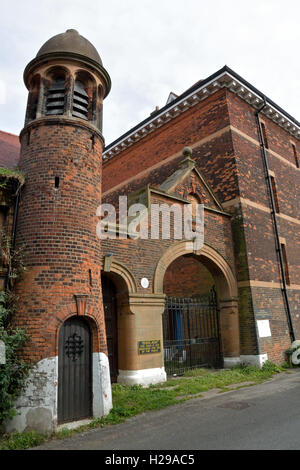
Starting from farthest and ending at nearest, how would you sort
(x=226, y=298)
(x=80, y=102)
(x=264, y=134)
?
1. (x=264, y=134)
2. (x=226, y=298)
3. (x=80, y=102)

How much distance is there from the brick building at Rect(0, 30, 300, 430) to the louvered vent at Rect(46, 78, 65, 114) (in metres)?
0.03

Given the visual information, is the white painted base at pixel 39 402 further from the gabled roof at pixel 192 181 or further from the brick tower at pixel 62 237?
the gabled roof at pixel 192 181

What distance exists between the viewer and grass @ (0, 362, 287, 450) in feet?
18.1

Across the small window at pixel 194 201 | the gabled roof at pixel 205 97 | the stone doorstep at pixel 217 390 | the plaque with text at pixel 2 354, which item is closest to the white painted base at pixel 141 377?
the stone doorstep at pixel 217 390

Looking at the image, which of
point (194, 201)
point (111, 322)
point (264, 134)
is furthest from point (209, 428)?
point (264, 134)

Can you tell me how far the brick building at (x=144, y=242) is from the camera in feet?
21.8

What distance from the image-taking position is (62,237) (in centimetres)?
700

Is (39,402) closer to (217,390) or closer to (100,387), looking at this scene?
(100,387)

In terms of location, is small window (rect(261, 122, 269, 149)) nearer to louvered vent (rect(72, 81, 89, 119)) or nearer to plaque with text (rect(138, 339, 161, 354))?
louvered vent (rect(72, 81, 89, 119))

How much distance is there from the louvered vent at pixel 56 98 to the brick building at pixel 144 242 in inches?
1.2

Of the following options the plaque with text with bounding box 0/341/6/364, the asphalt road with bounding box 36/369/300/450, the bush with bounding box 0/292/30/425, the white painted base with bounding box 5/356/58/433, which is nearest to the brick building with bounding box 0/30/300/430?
the white painted base with bounding box 5/356/58/433

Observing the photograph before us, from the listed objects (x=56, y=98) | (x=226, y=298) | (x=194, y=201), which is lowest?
(x=226, y=298)

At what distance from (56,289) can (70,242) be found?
3.42ft

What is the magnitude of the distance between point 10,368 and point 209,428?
3.61m
